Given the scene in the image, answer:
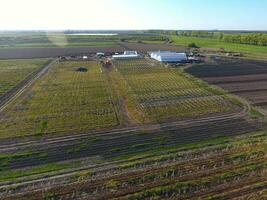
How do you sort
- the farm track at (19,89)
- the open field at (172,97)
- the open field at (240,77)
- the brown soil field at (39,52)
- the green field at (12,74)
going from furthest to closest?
the brown soil field at (39,52) → the green field at (12,74) → the open field at (240,77) → the farm track at (19,89) → the open field at (172,97)

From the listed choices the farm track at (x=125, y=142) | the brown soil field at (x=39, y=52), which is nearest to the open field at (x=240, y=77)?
the farm track at (x=125, y=142)

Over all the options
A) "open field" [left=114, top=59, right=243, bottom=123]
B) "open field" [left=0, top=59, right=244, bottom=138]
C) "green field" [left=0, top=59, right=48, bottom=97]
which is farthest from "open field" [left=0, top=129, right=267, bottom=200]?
"green field" [left=0, top=59, right=48, bottom=97]

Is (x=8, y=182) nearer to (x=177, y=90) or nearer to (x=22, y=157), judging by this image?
(x=22, y=157)

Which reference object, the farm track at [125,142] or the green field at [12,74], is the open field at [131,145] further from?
the green field at [12,74]

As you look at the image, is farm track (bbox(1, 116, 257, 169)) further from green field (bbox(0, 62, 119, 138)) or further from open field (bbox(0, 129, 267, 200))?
green field (bbox(0, 62, 119, 138))

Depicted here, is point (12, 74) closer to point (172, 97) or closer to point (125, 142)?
point (172, 97)

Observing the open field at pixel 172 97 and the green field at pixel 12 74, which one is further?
the green field at pixel 12 74
